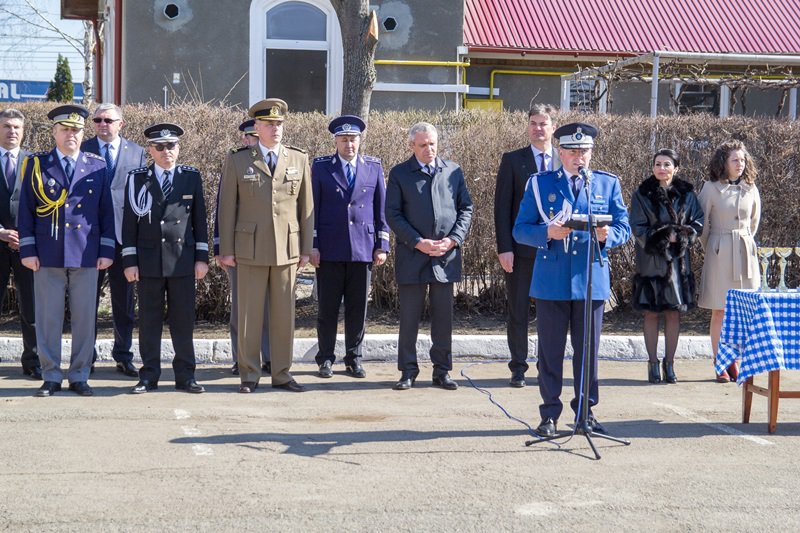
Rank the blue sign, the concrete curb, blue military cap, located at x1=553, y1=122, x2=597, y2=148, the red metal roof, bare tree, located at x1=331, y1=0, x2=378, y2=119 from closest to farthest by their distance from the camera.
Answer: blue military cap, located at x1=553, y1=122, x2=597, y2=148 → the concrete curb → bare tree, located at x1=331, y1=0, x2=378, y2=119 → the red metal roof → the blue sign

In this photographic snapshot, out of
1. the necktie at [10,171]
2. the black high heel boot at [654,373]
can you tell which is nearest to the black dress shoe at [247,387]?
the necktie at [10,171]

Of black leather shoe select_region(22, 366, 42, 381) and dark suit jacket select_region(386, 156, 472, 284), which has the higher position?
dark suit jacket select_region(386, 156, 472, 284)

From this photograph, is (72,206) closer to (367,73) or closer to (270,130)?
(270,130)

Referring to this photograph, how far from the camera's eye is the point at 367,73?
42.9ft

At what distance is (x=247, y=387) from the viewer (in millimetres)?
8453

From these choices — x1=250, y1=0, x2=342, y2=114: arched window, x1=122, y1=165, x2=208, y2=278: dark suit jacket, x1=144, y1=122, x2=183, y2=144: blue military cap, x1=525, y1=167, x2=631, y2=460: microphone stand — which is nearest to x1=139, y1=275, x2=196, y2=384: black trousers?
x1=122, y1=165, x2=208, y2=278: dark suit jacket

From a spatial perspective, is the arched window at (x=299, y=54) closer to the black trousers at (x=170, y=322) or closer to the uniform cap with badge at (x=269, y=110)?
the uniform cap with badge at (x=269, y=110)

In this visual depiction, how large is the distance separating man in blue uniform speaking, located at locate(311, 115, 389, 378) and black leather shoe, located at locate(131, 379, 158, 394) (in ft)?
4.71

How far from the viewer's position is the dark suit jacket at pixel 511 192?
8.80 metres

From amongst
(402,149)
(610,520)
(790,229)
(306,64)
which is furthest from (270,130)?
(306,64)

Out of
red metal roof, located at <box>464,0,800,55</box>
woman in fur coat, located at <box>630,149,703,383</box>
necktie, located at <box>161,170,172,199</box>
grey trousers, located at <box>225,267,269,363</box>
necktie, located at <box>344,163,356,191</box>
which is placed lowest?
grey trousers, located at <box>225,267,269,363</box>

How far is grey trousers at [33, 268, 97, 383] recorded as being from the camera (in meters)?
8.29

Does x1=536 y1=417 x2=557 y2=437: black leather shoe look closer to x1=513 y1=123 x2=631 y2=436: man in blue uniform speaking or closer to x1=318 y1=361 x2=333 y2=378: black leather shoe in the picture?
x1=513 y1=123 x2=631 y2=436: man in blue uniform speaking

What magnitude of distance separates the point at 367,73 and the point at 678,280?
5349 millimetres
